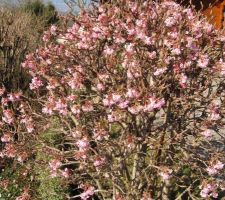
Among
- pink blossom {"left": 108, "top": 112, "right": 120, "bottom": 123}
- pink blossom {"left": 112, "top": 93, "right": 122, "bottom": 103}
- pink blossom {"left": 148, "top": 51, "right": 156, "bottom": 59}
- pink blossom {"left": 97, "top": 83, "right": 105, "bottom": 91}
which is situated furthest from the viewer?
Answer: pink blossom {"left": 97, "top": 83, "right": 105, "bottom": 91}

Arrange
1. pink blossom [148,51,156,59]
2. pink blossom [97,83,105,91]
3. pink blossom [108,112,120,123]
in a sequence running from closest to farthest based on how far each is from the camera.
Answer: pink blossom [108,112,120,123] → pink blossom [148,51,156,59] → pink blossom [97,83,105,91]

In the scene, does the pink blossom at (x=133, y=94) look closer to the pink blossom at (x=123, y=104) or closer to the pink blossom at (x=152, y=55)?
the pink blossom at (x=123, y=104)

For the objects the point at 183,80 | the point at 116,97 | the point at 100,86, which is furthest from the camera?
the point at 100,86

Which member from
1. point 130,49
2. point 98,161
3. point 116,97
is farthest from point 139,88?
point 98,161

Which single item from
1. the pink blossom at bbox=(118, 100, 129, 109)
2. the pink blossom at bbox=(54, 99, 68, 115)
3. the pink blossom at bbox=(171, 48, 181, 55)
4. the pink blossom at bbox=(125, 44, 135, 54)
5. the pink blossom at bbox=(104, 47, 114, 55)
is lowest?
the pink blossom at bbox=(54, 99, 68, 115)

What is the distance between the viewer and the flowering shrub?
4281 mm

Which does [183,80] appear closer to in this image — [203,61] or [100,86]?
[203,61]

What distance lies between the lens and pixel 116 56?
4.83 meters

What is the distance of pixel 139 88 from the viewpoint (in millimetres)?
4234

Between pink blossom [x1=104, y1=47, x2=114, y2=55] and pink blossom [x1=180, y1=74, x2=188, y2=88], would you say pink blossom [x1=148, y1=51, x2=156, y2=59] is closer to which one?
pink blossom [x1=180, y1=74, x2=188, y2=88]

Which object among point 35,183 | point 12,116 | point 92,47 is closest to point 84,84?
point 92,47

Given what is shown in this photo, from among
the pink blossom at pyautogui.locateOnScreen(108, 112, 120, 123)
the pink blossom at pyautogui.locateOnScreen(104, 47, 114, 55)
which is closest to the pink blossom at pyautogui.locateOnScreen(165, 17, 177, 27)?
the pink blossom at pyautogui.locateOnScreen(104, 47, 114, 55)

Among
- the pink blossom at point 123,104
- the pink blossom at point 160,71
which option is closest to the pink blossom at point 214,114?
the pink blossom at point 160,71

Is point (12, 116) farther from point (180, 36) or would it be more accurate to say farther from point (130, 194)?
point (180, 36)
